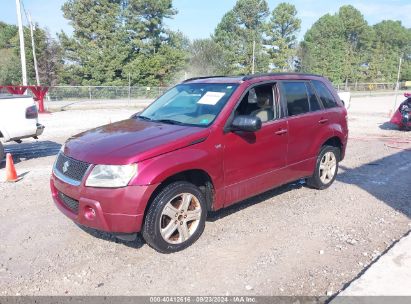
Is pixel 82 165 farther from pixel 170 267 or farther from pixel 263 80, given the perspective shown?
pixel 263 80

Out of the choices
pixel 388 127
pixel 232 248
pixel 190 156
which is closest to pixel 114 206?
pixel 190 156

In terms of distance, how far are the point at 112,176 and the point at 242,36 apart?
58762mm

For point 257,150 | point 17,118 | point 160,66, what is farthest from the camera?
point 160,66

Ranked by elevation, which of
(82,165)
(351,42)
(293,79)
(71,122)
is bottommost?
(71,122)

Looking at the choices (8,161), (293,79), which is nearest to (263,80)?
(293,79)

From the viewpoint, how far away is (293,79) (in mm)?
5555

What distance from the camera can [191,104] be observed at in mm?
4891

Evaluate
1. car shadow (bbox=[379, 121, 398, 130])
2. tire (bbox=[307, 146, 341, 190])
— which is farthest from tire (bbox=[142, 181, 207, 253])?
car shadow (bbox=[379, 121, 398, 130])

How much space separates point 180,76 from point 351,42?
41.2 metres

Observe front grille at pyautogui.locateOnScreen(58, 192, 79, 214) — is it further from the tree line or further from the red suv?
the tree line

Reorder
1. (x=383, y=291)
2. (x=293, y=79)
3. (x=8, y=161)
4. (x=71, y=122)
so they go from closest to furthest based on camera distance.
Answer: (x=383, y=291) → (x=293, y=79) → (x=8, y=161) → (x=71, y=122)

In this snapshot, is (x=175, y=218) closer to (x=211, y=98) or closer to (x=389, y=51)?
(x=211, y=98)

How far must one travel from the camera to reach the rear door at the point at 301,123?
208 inches

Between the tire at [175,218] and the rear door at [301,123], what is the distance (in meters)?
1.72
